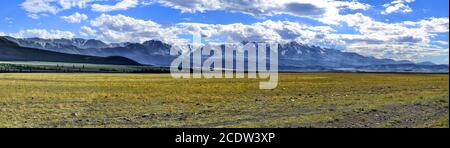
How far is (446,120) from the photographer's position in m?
18.9

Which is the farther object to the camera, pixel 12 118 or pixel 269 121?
pixel 12 118
